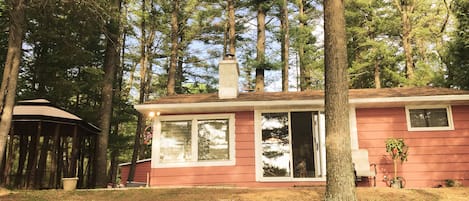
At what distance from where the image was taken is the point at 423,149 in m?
7.72

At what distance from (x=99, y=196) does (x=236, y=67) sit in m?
4.56

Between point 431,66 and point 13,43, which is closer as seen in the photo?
point 13,43

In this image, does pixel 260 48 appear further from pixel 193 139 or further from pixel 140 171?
pixel 140 171

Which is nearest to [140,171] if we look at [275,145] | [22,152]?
[22,152]

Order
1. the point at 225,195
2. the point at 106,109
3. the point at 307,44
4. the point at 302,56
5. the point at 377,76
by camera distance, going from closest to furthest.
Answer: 1. the point at 225,195
2. the point at 106,109
3. the point at 377,76
4. the point at 302,56
5. the point at 307,44

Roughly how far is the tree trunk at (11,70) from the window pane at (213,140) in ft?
13.4

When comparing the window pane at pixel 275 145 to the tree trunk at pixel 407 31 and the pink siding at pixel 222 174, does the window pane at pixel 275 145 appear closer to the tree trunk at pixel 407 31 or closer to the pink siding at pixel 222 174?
the pink siding at pixel 222 174

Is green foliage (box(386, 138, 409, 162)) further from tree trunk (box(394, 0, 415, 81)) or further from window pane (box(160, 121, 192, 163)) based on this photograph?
tree trunk (box(394, 0, 415, 81))

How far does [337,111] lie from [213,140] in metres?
3.97

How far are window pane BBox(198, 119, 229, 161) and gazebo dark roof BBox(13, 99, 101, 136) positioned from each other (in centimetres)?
397

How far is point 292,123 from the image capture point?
829 centimetres

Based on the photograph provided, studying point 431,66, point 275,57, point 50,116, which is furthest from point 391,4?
point 50,116

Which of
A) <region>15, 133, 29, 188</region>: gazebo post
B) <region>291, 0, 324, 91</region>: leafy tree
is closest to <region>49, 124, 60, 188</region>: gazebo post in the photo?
<region>15, 133, 29, 188</region>: gazebo post

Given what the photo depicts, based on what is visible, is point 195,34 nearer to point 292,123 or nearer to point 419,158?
point 292,123
